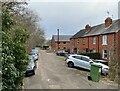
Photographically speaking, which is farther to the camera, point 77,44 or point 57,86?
point 77,44

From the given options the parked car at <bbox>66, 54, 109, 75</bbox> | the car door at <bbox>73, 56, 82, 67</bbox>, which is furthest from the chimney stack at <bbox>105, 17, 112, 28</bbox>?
the car door at <bbox>73, 56, 82, 67</bbox>

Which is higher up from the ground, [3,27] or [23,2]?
[23,2]

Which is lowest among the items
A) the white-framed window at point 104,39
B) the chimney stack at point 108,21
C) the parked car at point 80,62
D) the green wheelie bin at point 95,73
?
the green wheelie bin at point 95,73

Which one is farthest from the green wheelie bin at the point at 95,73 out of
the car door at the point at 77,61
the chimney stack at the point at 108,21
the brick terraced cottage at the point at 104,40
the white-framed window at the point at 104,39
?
the chimney stack at the point at 108,21

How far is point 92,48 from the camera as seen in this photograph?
148 feet

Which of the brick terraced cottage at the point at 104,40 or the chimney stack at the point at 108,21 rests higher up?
the chimney stack at the point at 108,21

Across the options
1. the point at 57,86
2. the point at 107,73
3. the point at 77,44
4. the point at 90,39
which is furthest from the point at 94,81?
the point at 77,44

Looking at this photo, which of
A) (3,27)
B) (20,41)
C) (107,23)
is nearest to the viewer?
(3,27)

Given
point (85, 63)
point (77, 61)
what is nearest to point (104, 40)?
point (77, 61)

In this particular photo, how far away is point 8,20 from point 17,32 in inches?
78.8

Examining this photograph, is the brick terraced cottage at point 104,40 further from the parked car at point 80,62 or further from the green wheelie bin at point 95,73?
the green wheelie bin at point 95,73

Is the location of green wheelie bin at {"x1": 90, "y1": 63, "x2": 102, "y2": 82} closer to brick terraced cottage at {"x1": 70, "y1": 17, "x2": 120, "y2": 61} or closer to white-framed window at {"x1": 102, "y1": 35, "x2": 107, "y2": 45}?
brick terraced cottage at {"x1": 70, "y1": 17, "x2": 120, "y2": 61}

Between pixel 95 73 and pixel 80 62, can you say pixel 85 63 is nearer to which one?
pixel 80 62

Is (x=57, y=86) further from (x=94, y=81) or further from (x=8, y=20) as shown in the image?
(x=8, y=20)
